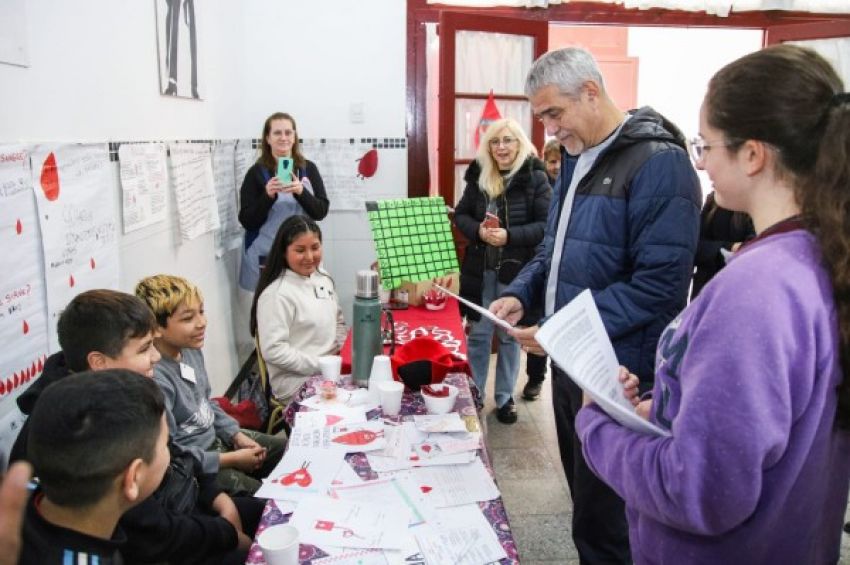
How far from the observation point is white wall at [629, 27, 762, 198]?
7.31 metres

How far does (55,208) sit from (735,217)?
2.58 meters

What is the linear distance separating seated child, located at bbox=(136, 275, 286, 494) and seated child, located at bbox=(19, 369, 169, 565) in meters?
0.55

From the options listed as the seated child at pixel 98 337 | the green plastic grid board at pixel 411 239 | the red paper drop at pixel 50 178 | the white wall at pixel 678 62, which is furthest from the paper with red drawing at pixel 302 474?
the white wall at pixel 678 62

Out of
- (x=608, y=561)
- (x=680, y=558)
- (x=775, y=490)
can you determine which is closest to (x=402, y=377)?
(x=608, y=561)

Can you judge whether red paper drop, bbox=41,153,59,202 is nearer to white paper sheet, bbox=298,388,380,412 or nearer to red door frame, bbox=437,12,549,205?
white paper sheet, bbox=298,388,380,412

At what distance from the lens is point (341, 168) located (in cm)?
436

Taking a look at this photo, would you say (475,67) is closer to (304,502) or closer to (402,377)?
(402,377)

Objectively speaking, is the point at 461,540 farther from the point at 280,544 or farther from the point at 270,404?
the point at 270,404

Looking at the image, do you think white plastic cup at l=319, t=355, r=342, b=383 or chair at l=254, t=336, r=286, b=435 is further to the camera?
chair at l=254, t=336, r=286, b=435

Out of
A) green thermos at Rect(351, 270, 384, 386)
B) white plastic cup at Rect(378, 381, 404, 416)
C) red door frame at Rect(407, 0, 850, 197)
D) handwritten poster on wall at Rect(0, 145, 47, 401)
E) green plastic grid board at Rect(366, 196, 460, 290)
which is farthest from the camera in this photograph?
red door frame at Rect(407, 0, 850, 197)

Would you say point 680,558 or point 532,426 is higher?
point 680,558

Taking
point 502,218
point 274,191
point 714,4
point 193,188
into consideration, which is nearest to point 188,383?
point 193,188

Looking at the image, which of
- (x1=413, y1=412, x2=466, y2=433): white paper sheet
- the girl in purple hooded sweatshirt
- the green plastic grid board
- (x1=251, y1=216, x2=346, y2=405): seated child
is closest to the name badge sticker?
(x1=251, y1=216, x2=346, y2=405): seated child

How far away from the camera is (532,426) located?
3.49 m
